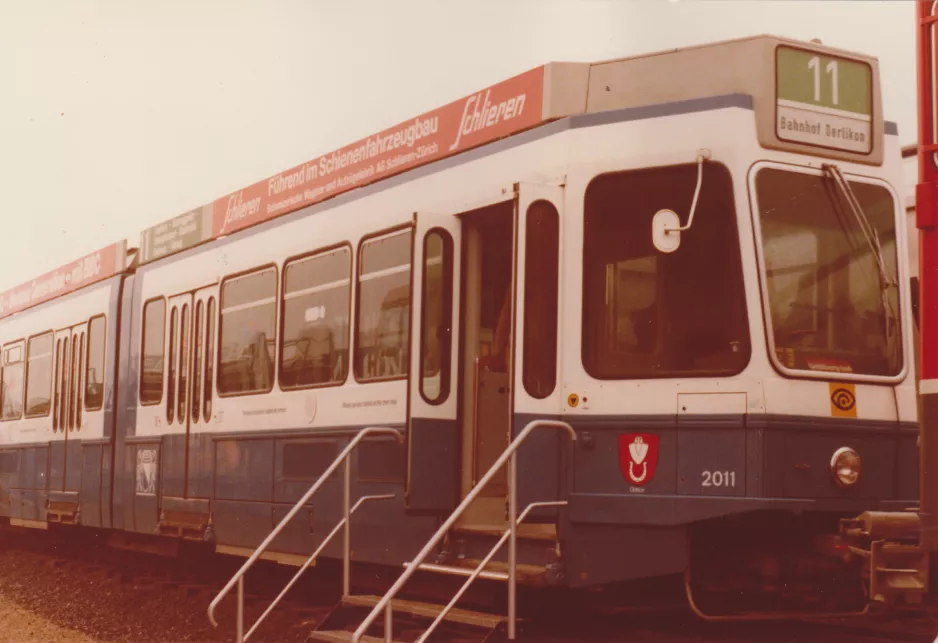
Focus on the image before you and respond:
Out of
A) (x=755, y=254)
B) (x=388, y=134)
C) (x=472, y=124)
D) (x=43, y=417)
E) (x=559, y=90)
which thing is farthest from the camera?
(x=43, y=417)

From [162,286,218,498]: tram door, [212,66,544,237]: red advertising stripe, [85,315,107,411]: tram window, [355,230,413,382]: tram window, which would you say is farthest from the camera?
[85,315,107,411]: tram window

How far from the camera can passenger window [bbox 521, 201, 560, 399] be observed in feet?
23.8

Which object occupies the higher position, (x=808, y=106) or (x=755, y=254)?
(x=808, y=106)

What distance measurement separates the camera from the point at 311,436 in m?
9.45

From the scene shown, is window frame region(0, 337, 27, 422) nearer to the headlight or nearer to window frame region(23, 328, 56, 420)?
window frame region(23, 328, 56, 420)

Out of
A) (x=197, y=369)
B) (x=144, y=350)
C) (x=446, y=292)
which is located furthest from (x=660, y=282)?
(x=144, y=350)

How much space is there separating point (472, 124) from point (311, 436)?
259 cm

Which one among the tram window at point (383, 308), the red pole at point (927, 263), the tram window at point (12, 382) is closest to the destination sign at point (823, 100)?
the red pole at point (927, 263)

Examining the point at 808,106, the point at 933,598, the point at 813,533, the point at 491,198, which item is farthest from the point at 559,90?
the point at 933,598

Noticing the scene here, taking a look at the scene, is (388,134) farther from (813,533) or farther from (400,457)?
(813,533)

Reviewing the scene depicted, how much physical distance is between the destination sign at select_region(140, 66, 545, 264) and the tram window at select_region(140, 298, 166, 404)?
0.58 m

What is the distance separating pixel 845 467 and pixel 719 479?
0.68 meters

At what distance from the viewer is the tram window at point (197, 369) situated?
11.4 meters

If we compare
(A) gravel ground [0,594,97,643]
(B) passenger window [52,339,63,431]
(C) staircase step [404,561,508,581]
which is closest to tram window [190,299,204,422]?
(A) gravel ground [0,594,97,643]
